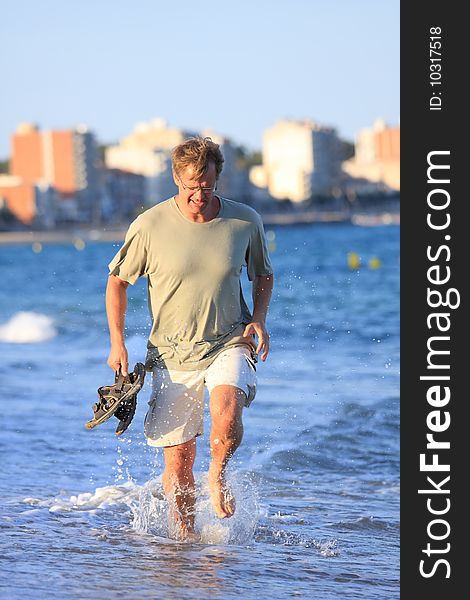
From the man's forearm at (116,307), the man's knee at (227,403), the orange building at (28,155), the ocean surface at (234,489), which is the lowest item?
the ocean surface at (234,489)

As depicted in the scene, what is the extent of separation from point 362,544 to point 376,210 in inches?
7447

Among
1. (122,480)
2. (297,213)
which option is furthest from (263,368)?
(297,213)

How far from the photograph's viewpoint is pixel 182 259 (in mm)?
5969

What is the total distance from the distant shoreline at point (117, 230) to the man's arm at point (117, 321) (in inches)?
4410

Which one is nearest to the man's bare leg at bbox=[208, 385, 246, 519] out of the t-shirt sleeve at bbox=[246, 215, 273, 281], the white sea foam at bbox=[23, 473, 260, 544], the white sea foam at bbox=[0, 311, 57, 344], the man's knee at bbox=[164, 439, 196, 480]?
A: the man's knee at bbox=[164, 439, 196, 480]

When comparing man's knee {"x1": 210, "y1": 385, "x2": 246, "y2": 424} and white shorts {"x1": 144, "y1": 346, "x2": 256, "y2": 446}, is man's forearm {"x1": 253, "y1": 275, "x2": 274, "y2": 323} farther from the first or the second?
man's knee {"x1": 210, "y1": 385, "x2": 246, "y2": 424}

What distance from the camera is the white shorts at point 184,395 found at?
6.08 meters

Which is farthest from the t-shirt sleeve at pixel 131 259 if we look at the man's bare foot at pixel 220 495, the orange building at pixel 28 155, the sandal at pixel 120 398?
the orange building at pixel 28 155

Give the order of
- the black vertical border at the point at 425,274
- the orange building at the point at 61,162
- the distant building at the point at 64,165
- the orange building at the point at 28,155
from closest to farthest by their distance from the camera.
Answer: the black vertical border at the point at 425,274
the distant building at the point at 64,165
the orange building at the point at 61,162
the orange building at the point at 28,155

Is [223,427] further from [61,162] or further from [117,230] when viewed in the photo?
[61,162]

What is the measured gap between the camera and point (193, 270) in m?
5.98

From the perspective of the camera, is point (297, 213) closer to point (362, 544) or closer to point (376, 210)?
point (376, 210)

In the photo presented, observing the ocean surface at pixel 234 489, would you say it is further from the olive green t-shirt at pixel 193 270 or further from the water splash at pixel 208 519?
the olive green t-shirt at pixel 193 270

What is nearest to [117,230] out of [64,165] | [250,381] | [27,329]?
[64,165]
